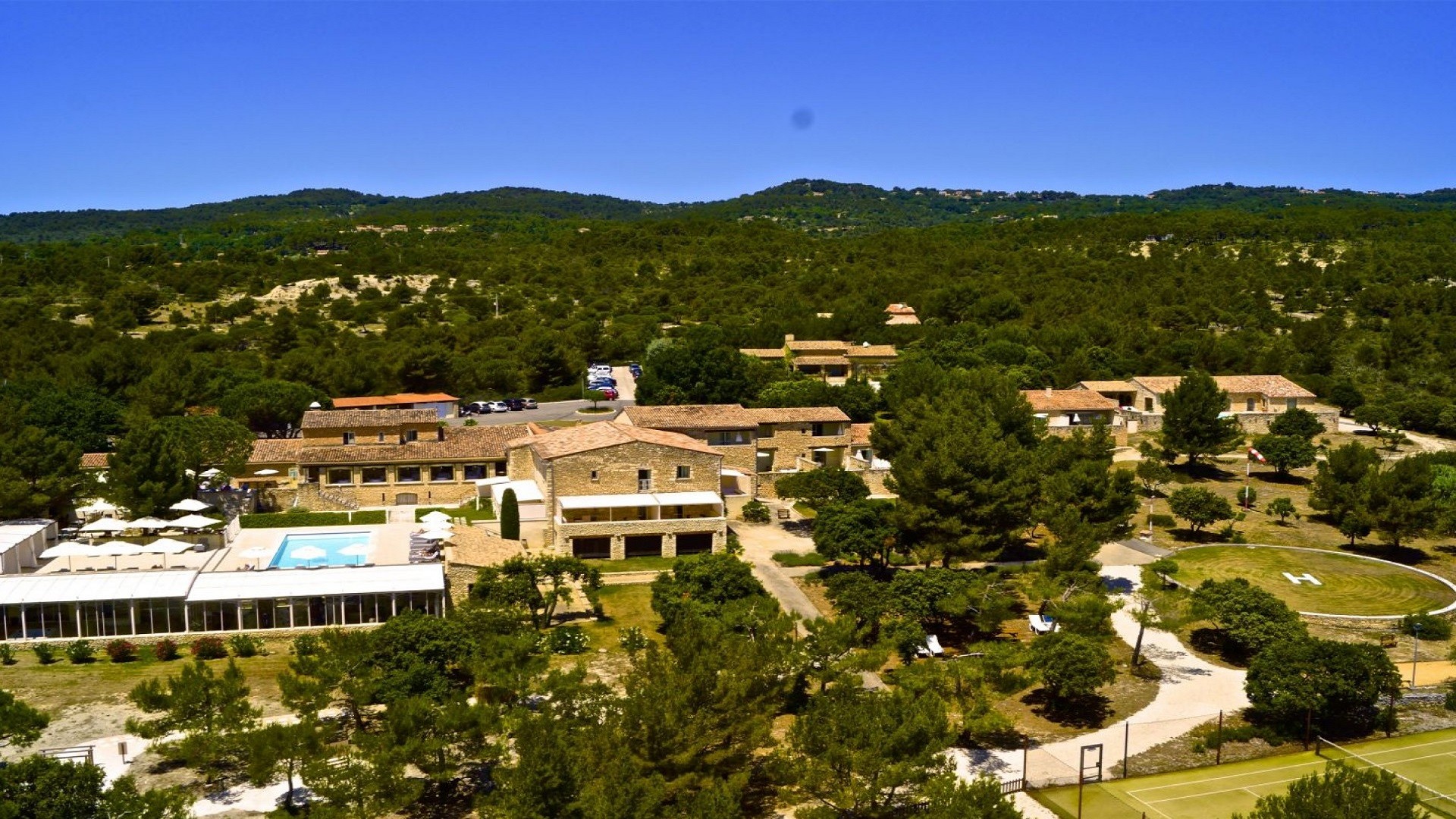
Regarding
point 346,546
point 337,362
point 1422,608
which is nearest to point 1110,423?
point 1422,608

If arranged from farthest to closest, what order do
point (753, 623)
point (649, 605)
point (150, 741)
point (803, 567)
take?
point (803, 567), point (649, 605), point (753, 623), point (150, 741)

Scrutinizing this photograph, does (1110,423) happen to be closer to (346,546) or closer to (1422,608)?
(1422,608)

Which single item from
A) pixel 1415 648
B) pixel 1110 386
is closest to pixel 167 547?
pixel 1415 648

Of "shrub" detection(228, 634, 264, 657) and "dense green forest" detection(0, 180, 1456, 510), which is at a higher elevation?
→ "dense green forest" detection(0, 180, 1456, 510)

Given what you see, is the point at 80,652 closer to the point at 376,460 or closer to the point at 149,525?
the point at 149,525

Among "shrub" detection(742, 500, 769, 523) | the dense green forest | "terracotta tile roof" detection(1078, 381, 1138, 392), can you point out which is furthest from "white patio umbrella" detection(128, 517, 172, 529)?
"terracotta tile roof" detection(1078, 381, 1138, 392)

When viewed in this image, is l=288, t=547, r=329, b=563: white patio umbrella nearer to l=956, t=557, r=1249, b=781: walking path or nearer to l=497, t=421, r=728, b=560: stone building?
l=497, t=421, r=728, b=560: stone building
